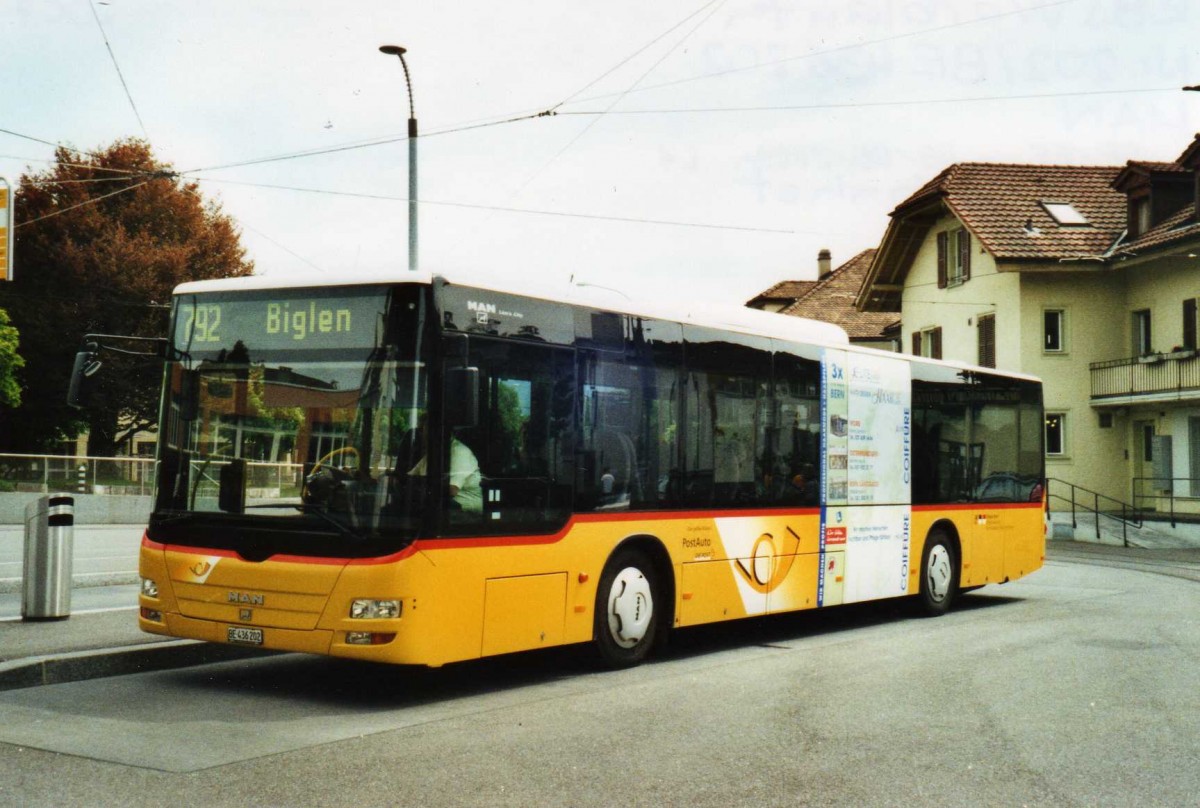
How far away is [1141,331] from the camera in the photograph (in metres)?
38.2

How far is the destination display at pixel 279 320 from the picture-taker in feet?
27.3

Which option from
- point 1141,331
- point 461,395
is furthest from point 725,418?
point 1141,331

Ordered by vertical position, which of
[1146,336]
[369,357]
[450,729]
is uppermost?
[1146,336]

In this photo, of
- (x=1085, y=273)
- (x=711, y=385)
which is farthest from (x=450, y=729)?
(x=1085, y=273)

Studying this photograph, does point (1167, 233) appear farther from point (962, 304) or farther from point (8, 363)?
point (8, 363)

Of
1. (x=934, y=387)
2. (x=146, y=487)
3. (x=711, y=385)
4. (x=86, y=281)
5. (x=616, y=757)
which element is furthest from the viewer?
(x=86, y=281)

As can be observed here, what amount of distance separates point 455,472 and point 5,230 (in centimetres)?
757

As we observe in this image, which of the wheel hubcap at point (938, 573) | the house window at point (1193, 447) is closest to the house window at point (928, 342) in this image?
the house window at point (1193, 447)

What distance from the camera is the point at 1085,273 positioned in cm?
3850

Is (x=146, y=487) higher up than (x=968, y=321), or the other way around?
(x=968, y=321)

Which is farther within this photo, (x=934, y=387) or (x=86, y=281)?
(x=86, y=281)

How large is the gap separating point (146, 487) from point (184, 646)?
27425mm

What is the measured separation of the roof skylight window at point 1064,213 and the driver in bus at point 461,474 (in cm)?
3453

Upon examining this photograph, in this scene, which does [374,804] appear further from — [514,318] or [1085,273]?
[1085,273]
